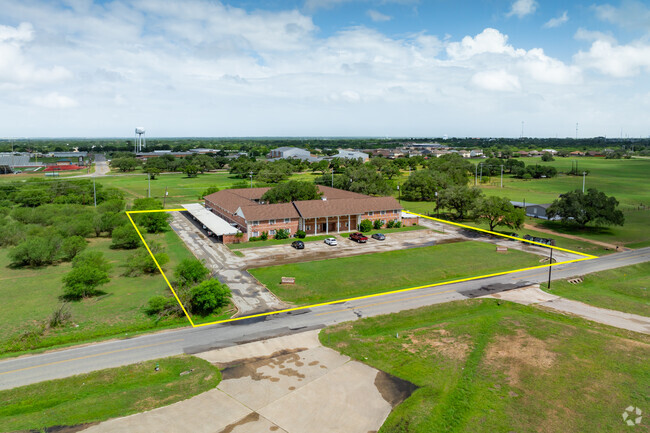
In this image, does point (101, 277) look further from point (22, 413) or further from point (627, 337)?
point (627, 337)

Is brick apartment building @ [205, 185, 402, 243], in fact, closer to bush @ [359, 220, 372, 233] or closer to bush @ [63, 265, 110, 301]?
bush @ [359, 220, 372, 233]

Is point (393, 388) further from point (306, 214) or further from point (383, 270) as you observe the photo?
point (306, 214)

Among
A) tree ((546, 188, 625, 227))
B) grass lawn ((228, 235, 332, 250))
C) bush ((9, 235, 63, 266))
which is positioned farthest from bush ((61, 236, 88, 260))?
tree ((546, 188, 625, 227))

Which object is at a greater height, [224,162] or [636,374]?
[224,162]

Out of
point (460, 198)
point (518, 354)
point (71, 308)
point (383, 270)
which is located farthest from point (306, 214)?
point (518, 354)

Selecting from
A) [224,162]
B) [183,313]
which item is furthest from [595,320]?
[224,162]
